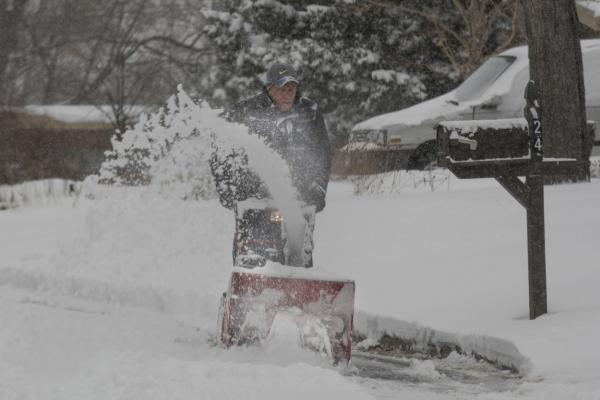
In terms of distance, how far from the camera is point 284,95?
7.50 m

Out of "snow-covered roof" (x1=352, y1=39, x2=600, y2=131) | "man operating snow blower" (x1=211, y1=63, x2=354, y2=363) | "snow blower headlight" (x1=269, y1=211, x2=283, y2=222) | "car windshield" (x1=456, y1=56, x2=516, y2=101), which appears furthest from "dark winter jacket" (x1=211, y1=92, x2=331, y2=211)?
"car windshield" (x1=456, y1=56, x2=516, y2=101)

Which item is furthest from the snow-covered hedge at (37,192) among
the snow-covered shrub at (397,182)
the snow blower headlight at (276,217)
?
the snow blower headlight at (276,217)

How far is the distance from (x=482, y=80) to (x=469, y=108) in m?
0.97

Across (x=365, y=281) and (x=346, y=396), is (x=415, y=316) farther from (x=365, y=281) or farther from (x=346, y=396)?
(x=346, y=396)

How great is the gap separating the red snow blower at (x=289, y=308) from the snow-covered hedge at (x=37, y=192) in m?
12.7

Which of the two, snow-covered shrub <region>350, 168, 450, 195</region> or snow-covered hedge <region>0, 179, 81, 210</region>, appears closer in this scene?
snow-covered shrub <region>350, 168, 450, 195</region>

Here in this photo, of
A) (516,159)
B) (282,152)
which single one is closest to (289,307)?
(282,152)

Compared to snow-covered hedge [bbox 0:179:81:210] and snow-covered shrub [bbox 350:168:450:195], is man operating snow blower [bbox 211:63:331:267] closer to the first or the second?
snow-covered shrub [bbox 350:168:450:195]

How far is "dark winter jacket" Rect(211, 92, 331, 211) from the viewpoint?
7.48m

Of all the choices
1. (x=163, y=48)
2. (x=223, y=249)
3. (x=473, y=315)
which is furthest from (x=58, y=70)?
(x=473, y=315)

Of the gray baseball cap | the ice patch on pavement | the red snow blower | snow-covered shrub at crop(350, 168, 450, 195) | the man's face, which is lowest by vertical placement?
the ice patch on pavement

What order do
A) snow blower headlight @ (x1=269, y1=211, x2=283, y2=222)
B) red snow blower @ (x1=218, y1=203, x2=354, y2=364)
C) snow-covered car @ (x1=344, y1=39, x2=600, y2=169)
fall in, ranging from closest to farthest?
1. red snow blower @ (x1=218, y1=203, x2=354, y2=364)
2. snow blower headlight @ (x1=269, y1=211, x2=283, y2=222)
3. snow-covered car @ (x1=344, y1=39, x2=600, y2=169)

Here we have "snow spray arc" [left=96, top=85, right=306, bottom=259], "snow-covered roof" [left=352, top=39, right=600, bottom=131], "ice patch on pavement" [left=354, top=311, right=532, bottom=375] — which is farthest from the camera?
"snow-covered roof" [left=352, top=39, right=600, bottom=131]

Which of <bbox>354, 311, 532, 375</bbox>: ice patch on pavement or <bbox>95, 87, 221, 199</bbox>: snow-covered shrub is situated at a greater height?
<bbox>95, 87, 221, 199</bbox>: snow-covered shrub
